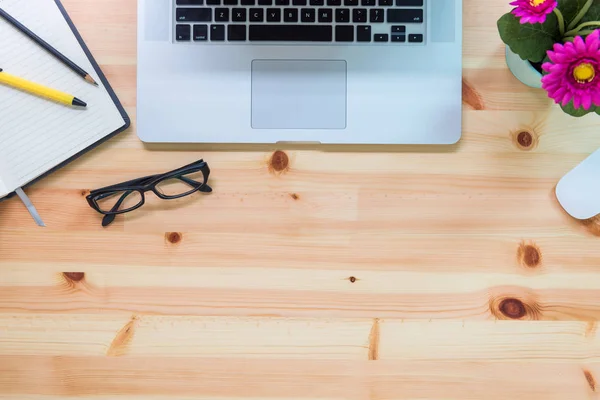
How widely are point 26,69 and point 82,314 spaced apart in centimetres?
33

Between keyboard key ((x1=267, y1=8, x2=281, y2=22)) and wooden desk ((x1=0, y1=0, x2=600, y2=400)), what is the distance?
0.17 metres

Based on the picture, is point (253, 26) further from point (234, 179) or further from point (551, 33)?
point (551, 33)

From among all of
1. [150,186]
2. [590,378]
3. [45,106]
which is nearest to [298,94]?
[150,186]

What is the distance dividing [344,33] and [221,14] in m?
0.16

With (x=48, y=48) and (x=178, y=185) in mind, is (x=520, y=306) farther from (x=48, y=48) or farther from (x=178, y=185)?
(x=48, y=48)

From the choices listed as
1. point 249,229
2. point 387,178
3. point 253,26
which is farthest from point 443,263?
point 253,26

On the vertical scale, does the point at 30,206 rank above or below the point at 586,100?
below

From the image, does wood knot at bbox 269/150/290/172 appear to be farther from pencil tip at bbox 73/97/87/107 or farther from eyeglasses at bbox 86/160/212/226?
pencil tip at bbox 73/97/87/107

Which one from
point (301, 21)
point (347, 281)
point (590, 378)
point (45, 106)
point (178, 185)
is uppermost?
point (301, 21)

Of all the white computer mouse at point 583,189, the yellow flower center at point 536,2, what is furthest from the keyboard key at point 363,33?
the white computer mouse at point 583,189

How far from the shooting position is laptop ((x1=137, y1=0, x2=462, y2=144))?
64 cm

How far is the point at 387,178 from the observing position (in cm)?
68

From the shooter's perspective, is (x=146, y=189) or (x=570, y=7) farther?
(x=146, y=189)

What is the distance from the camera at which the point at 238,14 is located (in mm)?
639
